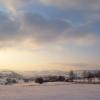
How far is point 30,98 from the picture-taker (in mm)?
32031

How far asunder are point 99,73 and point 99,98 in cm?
6709

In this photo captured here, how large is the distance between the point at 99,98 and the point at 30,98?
678 centimetres

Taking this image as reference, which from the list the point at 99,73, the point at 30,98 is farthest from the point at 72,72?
the point at 30,98

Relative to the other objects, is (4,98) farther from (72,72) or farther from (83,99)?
(72,72)

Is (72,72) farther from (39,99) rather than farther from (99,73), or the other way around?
(39,99)

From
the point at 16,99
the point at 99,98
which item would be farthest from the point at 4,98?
the point at 99,98

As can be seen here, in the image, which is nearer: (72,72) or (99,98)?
(99,98)

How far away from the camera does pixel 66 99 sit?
1219 inches

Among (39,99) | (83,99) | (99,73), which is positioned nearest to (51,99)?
(39,99)

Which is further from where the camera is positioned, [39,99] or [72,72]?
[72,72]

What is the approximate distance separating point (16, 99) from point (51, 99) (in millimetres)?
3342

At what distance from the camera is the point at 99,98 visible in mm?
31109

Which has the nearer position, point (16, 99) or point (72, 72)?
point (16, 99)

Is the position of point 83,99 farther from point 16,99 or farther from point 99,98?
point 16,99
